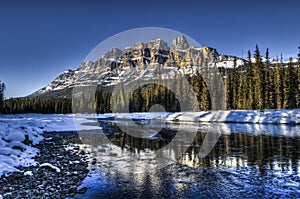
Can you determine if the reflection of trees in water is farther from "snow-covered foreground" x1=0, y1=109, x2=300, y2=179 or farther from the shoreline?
"snow-covered foreground" x1=0, y1=109, x2=300, y2=179

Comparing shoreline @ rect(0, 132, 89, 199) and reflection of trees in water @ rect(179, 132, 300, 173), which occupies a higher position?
shoreline @ rect(0, 132, 89, 199)

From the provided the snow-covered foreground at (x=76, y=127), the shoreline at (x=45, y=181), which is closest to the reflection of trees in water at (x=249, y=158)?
the shoreline at (x=45, y=181)

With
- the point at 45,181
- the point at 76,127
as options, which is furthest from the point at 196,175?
the point at 76,127

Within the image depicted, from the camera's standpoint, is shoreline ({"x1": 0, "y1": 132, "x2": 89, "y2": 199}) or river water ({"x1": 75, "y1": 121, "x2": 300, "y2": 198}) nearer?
shoreline ({"x1": 0, "y1": 132, "x2": 89, "y2": 199})

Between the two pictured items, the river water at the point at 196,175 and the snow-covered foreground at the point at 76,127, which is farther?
the snow-covered foreground at the point at 76,127

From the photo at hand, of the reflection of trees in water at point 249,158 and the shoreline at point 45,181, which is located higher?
the shoreline at point 45,181

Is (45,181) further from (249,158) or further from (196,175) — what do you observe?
(249,158)

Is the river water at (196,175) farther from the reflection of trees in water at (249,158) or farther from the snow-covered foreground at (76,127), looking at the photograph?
the snow-covered foreground at (76,127)

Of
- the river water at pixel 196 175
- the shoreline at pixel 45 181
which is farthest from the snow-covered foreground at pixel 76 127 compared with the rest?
the river water at pixel 196 175

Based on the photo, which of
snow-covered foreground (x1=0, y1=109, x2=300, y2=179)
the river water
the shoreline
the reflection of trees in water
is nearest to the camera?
the shoreline

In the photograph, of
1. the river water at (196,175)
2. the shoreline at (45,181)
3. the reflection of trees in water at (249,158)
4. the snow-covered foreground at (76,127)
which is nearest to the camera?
the shoreline at (45,181)

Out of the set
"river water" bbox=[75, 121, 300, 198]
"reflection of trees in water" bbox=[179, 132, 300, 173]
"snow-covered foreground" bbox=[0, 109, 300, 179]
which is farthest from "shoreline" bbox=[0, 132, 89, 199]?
"reflection of trees in water" bbox=[179, 132, 300, 173]

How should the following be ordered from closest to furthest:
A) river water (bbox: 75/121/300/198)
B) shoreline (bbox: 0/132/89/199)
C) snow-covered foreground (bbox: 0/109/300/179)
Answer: shoreline (bbox: 0/132/89/199)
river water (bbox: 75/121/300/198)
snow-covered foreground (bbox: 0/109/300/179)

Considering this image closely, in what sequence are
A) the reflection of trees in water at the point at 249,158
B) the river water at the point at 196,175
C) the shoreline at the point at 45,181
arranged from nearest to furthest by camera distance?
the shoreline at the point at 45,181 < the river water at the point at 196,175 < the reflection of trees in water at the point at 249,158
